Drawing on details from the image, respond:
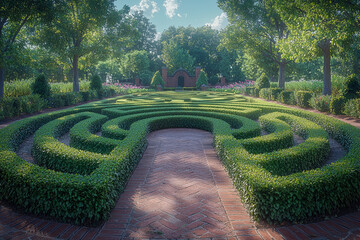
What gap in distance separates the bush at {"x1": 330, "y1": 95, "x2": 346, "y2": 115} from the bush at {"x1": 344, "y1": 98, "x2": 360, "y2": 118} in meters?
0.34

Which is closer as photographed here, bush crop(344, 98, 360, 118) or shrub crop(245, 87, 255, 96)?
bush crop(344, 98, 360, 118)

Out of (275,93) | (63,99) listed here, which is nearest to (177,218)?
(63,99)

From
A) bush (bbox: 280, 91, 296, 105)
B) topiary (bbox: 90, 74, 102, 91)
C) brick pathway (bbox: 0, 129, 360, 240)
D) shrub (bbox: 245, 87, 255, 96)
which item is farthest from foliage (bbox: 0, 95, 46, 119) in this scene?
shrub (bbox: 245, 87, 255, 96)

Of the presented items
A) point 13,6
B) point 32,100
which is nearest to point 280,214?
point 32,100

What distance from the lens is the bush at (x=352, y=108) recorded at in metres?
10.1

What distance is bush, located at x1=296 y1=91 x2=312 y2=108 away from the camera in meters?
14.0

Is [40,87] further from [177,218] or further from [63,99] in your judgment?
[177,218]

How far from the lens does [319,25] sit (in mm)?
11445

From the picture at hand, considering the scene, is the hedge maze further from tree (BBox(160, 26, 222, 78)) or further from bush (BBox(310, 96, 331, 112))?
tree (BBox(160, 26, 222, 78))

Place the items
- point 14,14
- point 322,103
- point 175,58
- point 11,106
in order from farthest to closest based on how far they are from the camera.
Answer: point 175,58 → point 322,103 → point 14,14 → point 11,106

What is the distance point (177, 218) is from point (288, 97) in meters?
15.6

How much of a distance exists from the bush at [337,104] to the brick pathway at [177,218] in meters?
9.37

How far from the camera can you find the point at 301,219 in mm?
3221

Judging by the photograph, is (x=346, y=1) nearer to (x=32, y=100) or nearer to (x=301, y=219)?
(x=301, y=219)
